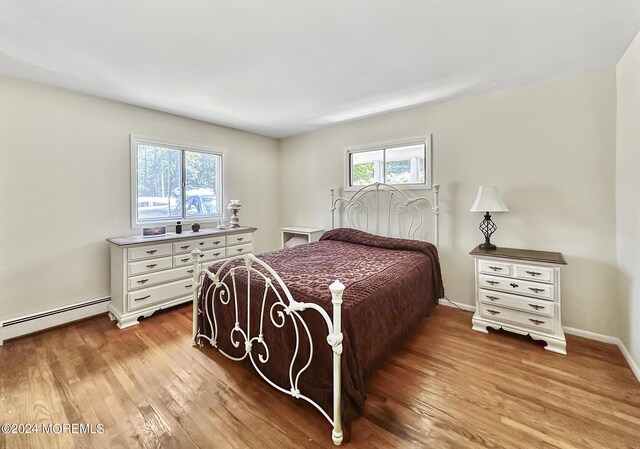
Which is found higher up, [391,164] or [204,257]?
[391,164]

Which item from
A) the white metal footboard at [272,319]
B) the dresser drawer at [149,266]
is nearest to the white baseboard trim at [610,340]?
the white metal footboard at [272,319]

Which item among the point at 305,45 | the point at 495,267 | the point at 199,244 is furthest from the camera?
the point at 199,244

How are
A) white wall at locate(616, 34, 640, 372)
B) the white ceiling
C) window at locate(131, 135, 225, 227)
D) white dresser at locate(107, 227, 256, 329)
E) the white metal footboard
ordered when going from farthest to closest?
window at locate(131, 135, 225, 227)
white dresser at locate(107, 227, 256, 329)
white wall at locate(616, 34, 640, 372)
the white ceiling
the white metal footboard

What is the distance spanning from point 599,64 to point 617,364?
2461 mm

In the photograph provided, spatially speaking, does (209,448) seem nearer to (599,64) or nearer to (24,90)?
(24,90)

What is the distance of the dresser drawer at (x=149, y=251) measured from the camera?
2.80 meters

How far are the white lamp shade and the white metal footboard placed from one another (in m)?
2.00

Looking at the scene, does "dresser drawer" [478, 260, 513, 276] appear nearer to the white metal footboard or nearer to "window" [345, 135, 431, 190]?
"window" [345, 135, 431, 190]

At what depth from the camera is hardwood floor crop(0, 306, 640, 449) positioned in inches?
56.4

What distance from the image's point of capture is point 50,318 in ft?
8.90

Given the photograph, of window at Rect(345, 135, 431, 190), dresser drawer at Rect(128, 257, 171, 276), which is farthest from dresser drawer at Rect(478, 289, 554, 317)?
dresser drawer at Rect(128, 257, 171, 276)

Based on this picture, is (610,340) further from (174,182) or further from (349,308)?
(174,182)

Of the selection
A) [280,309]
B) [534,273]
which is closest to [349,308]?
[280,309]

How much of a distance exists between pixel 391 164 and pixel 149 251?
10.3 feet
